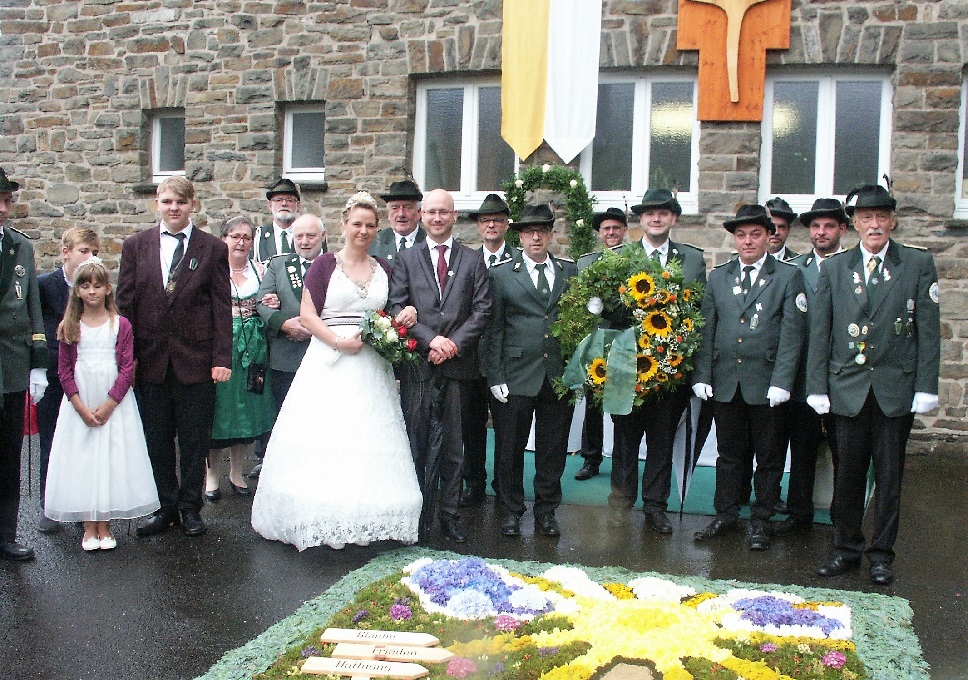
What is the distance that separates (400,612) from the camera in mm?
4402

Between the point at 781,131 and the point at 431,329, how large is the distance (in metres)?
5.76

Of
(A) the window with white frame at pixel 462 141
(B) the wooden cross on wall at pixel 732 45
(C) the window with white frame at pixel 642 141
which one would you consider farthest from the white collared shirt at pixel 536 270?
(A) the window with white frame at pixel 462 141

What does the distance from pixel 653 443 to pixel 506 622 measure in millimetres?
2579

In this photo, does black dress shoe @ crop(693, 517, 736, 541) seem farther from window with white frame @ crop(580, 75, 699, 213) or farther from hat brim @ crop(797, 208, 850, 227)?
window with white frame @ crop(580, 75, 699, 213)

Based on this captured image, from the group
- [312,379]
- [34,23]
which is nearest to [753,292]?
[312,379]

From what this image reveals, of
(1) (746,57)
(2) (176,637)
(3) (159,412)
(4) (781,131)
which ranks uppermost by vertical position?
(1) (746,57)

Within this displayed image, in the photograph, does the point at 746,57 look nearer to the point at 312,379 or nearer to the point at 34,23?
the point at 312,379

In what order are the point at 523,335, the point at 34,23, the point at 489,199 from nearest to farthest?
the point at 523,335
the point at 489,199
the point at 34,23

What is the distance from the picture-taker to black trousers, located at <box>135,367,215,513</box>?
20.3 feet

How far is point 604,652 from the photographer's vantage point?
12.9 ft

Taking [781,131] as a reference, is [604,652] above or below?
below

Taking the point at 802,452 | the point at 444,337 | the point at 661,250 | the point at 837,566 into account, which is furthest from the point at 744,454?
the point at 444,337

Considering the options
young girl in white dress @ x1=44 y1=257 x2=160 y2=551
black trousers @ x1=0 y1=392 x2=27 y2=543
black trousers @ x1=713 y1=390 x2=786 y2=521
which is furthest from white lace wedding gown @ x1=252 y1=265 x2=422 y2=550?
black trousers @ x1=713 y1=390 x2=786 y2=521

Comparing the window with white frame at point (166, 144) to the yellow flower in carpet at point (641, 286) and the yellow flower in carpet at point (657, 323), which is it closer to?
the yellow flower in carpet at point (641, 286)
